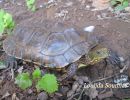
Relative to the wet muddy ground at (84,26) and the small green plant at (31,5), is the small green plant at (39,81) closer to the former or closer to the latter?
the wet muddy ground at (84,26)

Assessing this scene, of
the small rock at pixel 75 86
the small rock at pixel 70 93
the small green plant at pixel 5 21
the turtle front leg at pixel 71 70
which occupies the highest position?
the small green plant at pixel 5 21

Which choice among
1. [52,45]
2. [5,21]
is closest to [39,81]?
[52,45]

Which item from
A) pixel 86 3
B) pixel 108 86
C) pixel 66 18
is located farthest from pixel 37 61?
pixel 86 3

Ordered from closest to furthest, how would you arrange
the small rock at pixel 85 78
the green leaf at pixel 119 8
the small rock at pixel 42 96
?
the small rock at pixel 42 96
the small rock at pixel 85 78
the green leaf at pixel 119 8

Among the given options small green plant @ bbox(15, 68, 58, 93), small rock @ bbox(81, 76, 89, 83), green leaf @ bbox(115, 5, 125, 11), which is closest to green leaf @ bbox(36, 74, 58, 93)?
small green plant @ bbox(15, 68, 58, 93)

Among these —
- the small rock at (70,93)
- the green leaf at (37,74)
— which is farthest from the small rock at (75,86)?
the green leaf at (37,74)

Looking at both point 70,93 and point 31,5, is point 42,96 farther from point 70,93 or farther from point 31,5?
point 31,5
